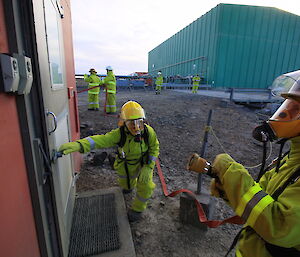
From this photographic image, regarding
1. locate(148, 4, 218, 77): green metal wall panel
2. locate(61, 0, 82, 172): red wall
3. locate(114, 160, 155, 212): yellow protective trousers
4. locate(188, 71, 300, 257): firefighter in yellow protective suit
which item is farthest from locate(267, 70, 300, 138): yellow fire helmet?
locate(148, 4, 218, 77): green metal wall panel

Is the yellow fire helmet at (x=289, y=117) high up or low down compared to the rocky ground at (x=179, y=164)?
up

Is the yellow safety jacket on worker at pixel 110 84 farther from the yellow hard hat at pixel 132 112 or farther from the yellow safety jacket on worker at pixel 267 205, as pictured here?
the yellow safety jacket on worker at pixel 267 205

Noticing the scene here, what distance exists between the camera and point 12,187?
3.19 ft

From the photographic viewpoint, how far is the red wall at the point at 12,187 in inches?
34.5

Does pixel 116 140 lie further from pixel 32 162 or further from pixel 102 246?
pixel 32 162

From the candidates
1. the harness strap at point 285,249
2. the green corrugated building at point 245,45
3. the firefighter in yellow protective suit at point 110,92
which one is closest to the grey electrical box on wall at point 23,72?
the harness strap at point 285,249

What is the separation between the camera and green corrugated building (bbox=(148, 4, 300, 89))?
45.5 feet

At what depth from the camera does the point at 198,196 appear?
267cm

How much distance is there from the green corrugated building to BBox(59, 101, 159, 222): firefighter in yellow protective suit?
13.2m

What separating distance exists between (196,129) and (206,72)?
996cm

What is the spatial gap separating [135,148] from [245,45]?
1516cm

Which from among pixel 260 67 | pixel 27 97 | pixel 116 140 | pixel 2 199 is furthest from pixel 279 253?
pixel 260 67

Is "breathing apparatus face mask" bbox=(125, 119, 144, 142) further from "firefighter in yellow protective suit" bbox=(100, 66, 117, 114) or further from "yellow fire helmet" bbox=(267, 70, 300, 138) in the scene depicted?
"firefighter in yellow protective suit" bbox=(100, 66, 117, 114)

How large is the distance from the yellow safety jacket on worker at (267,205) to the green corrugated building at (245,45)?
1438 cm
